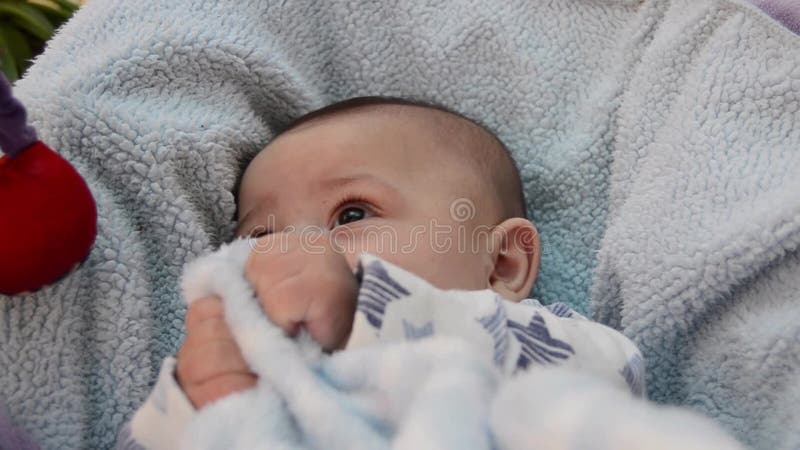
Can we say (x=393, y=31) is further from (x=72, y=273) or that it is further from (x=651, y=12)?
(x=72, y=273)

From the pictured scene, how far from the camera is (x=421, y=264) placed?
2.69ft

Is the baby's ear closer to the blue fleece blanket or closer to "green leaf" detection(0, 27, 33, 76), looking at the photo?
the blue fleece blanket

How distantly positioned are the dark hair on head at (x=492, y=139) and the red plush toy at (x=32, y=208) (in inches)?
12.0

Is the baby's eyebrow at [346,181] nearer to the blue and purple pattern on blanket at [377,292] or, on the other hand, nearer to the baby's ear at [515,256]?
the baby's ear at [515,256]

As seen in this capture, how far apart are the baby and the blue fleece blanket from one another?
84 mm

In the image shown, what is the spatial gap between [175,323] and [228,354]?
302mm

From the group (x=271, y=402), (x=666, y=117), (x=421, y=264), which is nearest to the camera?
(x=271, y=402)

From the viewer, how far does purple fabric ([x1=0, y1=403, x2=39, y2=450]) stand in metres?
0.80

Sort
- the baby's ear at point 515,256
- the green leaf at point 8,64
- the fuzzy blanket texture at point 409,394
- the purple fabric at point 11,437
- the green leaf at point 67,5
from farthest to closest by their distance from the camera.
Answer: the green leaf at point 67,5, the green leaf at point 8,64, the baby's ear at point 515,256, the purple fabric at point 11,437, the fuzzy blanket texture at point 409,394

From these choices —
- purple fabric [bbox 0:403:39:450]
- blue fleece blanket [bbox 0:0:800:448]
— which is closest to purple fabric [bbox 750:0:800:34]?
blue fleece blanket [bbox 0:0:800:448]

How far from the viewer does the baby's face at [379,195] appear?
0.85 m

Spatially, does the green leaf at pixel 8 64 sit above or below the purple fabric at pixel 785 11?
below

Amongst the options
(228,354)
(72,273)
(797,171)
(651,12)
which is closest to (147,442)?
(228,354)

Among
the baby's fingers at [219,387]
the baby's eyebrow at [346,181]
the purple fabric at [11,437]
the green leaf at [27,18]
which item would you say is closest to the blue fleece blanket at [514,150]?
the purple fabric at [11,437]
